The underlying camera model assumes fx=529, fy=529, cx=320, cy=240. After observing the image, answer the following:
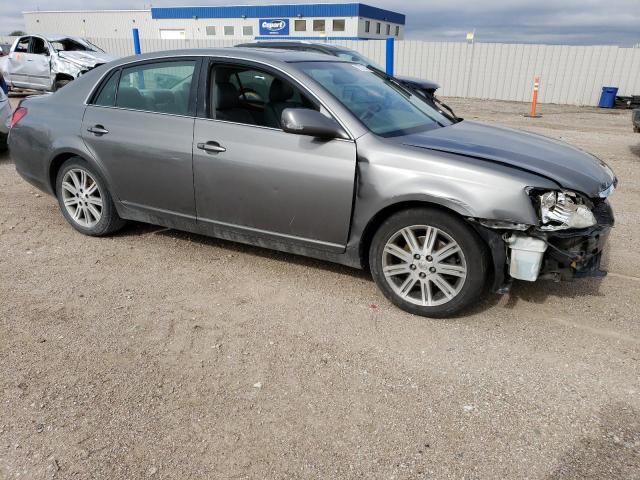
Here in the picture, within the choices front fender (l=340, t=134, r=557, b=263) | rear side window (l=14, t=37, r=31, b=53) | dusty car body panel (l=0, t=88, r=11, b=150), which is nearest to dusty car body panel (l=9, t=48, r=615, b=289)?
front fender (l=340, t=134, r=557, b=263)

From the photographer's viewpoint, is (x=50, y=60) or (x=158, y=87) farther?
(x=50, y=60)

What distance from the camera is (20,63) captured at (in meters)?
15.0

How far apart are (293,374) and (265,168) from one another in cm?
153

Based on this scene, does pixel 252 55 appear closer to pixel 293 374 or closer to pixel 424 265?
pixel 424 265

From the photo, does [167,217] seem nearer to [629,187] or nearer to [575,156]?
[575,156]

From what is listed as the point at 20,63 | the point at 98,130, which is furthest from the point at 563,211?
the point at 20,63

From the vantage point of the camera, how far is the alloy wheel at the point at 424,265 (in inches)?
135

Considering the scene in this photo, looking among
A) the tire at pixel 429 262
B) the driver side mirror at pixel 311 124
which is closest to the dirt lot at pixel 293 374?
the tire at pixel 429 262

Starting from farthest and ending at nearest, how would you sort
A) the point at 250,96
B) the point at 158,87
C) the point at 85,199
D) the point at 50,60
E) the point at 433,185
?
the point at 50,60 → the point at 85,199 → the point at 158,87 → the point at 250,96 → the point at 433,185

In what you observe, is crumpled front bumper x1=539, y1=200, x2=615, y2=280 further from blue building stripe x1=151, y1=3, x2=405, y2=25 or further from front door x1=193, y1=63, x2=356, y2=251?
blue building stripe x1=151, y1=3, x2=405, y2=25

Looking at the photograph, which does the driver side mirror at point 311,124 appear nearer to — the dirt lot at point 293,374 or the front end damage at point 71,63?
the dirt lot at point 293,374

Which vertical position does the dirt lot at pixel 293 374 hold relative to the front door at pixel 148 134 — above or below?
below

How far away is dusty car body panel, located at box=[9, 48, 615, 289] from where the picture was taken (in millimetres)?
3221

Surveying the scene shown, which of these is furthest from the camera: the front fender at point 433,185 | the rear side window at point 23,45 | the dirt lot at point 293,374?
the rear side window at point 23,45
